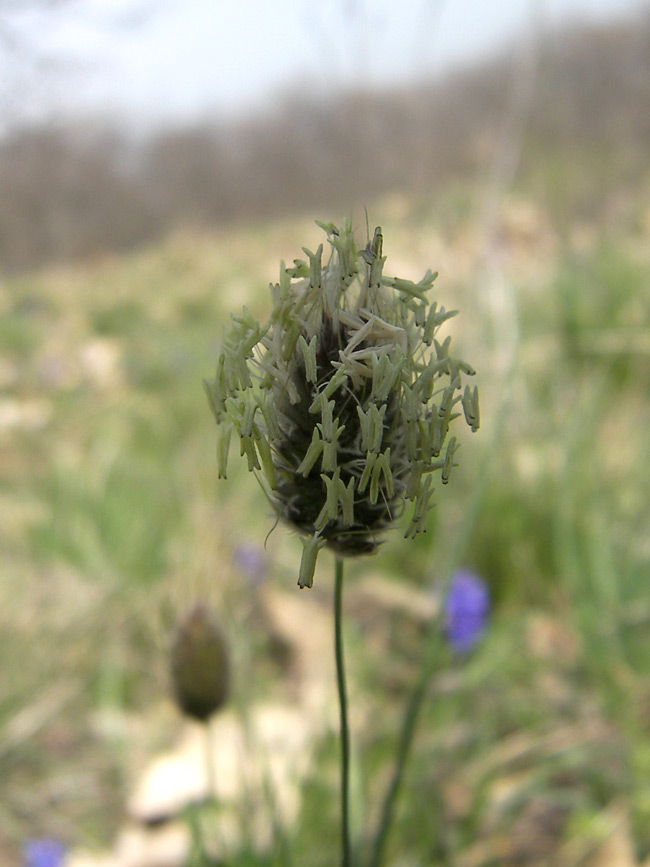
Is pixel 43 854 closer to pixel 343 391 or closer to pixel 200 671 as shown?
pixel 200 671

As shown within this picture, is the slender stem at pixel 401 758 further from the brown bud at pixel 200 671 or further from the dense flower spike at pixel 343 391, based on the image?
the dense flower spike at pixel 343 391

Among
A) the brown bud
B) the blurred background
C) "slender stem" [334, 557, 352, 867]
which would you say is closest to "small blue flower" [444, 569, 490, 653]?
the blurred background

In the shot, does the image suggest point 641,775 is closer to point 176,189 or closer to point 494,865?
point 494,865

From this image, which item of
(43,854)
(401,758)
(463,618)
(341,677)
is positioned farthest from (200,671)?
(463,618)

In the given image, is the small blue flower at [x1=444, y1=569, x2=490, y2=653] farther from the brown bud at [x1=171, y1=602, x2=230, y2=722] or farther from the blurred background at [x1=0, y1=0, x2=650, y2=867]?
the brown bud at [x1=171, y1=602, x2=230, y2=722]

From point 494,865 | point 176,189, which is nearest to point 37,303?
point 494,865

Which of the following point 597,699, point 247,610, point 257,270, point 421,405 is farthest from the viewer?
point 257,270
